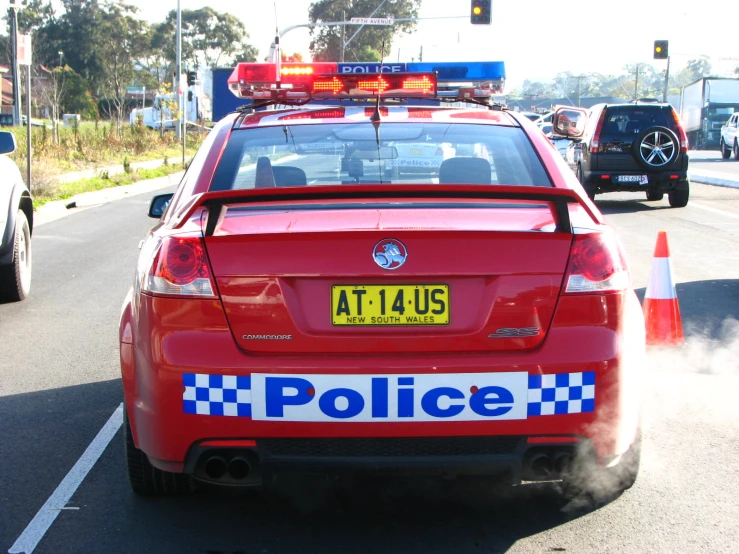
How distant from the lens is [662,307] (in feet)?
21.9

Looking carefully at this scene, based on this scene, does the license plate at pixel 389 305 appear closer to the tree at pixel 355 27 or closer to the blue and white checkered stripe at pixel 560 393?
the blue and white checkered stripe at pixel 560 393

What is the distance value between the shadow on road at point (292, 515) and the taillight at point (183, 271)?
29.0 inches

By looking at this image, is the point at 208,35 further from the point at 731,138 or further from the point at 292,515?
the point at 292,515

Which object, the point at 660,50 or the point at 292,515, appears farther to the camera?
the point at 660,50

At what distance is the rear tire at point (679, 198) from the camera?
1770 centimetres

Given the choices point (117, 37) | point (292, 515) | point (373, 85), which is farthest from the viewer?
point (117, 37)

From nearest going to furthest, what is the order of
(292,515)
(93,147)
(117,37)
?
(292,515) < (93,147) < (117,37)

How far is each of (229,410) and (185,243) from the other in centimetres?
57

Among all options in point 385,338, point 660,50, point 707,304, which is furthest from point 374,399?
point 660,50

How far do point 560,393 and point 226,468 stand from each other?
1.12 meters

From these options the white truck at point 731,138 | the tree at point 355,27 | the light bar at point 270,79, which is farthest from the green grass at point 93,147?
the tree at point 355,27

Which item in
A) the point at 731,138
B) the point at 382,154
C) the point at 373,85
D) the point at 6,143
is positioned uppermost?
the point at 373,85

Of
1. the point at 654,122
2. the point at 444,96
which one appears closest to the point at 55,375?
the point at 444,96

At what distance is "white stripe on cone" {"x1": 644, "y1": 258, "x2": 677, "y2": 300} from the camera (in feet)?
21.9
